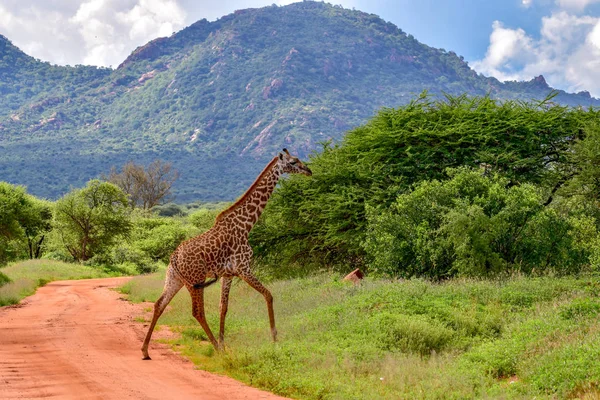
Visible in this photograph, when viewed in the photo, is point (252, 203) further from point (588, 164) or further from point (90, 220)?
point (90, 220)

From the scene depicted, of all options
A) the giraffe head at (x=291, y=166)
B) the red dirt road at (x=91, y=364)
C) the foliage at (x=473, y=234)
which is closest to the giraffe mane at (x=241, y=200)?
the giraffe head at (x=291, y=166)

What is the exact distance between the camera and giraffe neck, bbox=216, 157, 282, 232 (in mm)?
13875

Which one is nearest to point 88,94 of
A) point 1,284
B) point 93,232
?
point 93,232

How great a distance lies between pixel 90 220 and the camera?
4703 centimetres

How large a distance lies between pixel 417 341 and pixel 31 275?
1036 inches

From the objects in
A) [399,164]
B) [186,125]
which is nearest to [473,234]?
[399,164]

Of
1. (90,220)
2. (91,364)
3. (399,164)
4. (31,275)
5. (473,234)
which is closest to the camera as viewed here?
(91,364)

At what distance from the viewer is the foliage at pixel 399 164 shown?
24.3 meters

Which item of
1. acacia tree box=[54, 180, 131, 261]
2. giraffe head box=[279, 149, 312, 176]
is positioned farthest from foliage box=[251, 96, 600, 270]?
acacia tree box=[54, 180, 131, 261]

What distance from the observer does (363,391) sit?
30.8ft

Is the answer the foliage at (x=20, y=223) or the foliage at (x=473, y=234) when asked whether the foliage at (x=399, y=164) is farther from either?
the foliage at (x=20, y=223)

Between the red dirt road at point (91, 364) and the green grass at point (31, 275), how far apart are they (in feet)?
15.6

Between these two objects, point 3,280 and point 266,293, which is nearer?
point 266,293

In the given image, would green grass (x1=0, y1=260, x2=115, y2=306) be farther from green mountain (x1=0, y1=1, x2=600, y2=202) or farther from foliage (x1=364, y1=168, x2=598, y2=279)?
green mountain (x1=0, y1=1, x2=600, y2=202)
